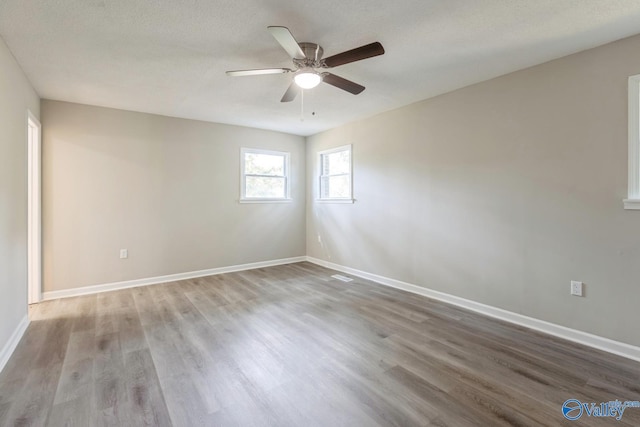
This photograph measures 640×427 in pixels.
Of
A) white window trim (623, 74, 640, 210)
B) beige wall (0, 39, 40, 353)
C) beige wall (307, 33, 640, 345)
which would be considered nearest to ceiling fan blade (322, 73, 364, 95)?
beige wall (307, 33, 640, 345)

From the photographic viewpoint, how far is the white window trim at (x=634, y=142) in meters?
2.32

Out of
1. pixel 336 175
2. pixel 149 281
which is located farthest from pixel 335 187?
pixel 149 281

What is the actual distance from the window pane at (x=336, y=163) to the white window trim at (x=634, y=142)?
3.40 meters

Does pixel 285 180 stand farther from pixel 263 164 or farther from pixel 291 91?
pixel 291 91

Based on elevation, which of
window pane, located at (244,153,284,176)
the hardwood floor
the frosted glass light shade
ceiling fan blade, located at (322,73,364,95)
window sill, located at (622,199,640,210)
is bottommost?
the hardwood floor

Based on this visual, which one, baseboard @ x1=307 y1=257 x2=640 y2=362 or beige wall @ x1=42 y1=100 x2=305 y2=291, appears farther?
beige wall @ x1=42 y1=100 x2=305 y2=291

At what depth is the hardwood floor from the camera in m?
1.72

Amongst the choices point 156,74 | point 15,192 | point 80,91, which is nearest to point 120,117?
point 80,91

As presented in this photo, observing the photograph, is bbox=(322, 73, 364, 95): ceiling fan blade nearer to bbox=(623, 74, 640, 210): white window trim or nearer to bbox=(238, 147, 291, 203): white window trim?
bbox=(623, 74, 640, 210): white window trim

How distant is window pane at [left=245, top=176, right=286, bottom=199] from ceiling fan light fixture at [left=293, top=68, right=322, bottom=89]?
3105 millimetres

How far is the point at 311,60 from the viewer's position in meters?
2.40

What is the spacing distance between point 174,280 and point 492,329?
4.34 meters

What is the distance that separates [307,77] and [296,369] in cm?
233

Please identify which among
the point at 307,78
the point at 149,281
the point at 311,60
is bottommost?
the point at 149,281
